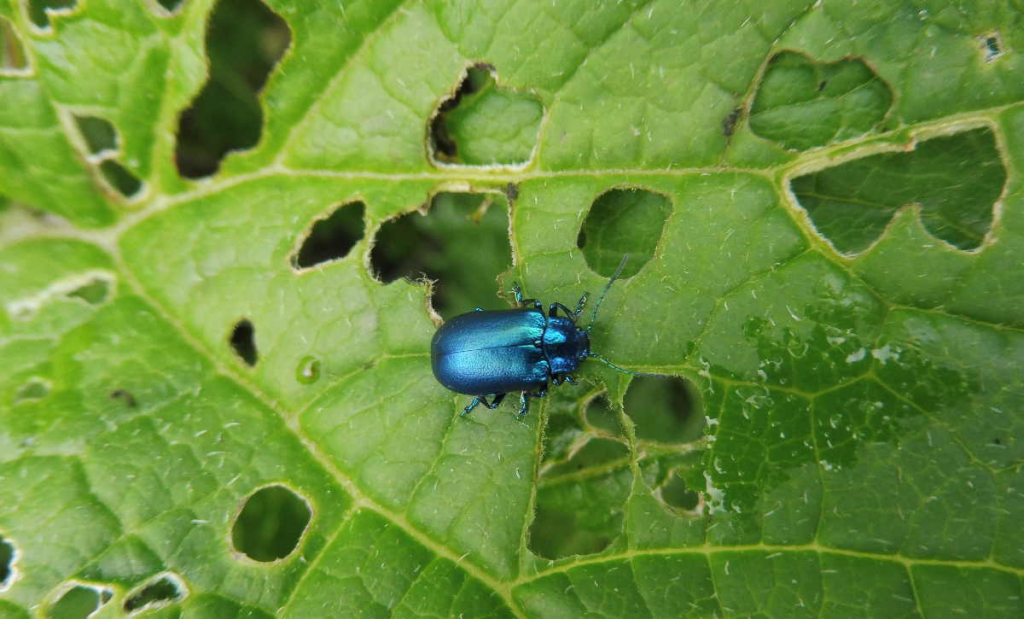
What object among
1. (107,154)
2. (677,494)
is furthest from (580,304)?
(107,154)

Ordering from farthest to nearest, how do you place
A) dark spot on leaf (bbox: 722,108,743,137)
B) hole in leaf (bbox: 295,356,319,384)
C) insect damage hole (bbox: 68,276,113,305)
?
insect damage hole (bbox: 68,276,113,305) < hole in leaf (bbox: 295,356,319,384) < dark spot on leaf (bbox: 722,108,743,137)

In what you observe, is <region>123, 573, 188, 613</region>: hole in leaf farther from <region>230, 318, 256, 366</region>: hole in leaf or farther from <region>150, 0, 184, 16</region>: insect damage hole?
<region>150, 0, 184, 16</region>: insect damage hole

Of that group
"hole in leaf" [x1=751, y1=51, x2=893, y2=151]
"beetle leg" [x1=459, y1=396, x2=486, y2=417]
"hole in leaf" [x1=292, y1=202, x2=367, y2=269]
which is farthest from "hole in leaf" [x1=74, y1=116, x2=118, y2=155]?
"hole in leaf" [x1=751, y1=51, x2=893, y2=151]

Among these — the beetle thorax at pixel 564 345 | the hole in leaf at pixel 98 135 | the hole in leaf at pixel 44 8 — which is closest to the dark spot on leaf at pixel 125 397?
the hole in leaf at pixel 98 135

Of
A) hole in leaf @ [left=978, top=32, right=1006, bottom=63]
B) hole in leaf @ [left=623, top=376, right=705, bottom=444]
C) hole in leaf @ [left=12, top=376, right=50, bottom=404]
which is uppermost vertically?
hole in leaf @ [left=978, top=32, right=1006, bottom=63]

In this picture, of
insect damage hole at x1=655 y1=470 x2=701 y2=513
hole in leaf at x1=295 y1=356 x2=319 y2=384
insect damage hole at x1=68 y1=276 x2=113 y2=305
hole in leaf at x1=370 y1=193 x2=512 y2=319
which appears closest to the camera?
insect damage hole at x1=655 y1=470 x2=701 y2=513

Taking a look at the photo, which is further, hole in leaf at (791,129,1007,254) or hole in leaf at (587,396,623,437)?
hole in leaf at (587,396,623,437)
